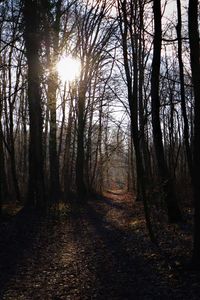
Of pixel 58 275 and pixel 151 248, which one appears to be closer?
pixel 58 275

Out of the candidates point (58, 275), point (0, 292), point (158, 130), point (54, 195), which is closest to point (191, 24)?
point (158, 130)

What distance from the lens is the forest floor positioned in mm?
7078

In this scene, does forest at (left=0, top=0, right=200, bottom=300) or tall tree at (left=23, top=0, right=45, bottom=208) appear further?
tall tree at (left=23, top=0, right=45, bottom=208)

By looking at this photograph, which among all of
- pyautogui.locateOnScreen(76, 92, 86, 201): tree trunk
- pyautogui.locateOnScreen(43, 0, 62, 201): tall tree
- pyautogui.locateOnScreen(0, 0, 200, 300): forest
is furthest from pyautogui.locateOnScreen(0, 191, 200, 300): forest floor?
pyautogui.locateOnScreen(76, 92, 86, 201): tree trunk

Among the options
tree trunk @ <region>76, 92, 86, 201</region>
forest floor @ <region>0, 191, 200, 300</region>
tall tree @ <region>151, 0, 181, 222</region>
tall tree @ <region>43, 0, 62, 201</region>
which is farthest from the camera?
tree trunk @ <region>76, 92, 86, 201</region>

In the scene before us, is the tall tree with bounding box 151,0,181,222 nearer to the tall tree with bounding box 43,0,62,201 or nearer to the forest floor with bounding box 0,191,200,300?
the forest floor with bounding box 0,191,200,300

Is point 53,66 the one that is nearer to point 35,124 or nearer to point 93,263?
point 35,124

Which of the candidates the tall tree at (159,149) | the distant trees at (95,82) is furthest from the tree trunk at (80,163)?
the tall tree at (159,149)

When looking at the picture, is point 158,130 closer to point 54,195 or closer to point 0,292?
point 0,292

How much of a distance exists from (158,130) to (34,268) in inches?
256

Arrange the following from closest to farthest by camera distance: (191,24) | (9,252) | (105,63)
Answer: (191,24) → (9,252) → (105,63)

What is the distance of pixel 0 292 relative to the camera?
714 cm

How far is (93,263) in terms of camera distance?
9281mm

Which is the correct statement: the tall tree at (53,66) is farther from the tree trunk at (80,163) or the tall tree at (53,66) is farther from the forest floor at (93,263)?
the forest floor at (93,263)
